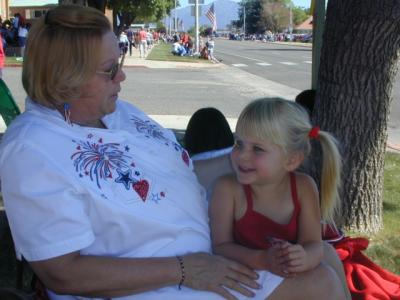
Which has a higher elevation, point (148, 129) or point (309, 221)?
point (148, 129)

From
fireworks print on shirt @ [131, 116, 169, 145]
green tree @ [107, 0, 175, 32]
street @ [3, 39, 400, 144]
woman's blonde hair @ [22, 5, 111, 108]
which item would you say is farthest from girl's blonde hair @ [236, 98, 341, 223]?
green tree @ [107, 0, 175, 32]

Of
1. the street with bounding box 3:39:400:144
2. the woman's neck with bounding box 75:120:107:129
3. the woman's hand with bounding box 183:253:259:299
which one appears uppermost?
the woman's neck with bounding box 75:120:107:129

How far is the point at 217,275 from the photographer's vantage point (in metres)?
2.04

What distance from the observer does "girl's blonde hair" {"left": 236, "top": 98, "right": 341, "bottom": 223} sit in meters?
2.21

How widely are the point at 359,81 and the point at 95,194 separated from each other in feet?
7.97

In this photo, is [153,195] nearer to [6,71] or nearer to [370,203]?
[370,203]

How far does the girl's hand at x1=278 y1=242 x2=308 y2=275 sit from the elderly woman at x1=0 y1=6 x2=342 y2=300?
6 cm

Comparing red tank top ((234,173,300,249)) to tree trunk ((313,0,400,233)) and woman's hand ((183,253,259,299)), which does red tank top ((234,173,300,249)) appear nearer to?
woman's hand ((183,253,259,299))

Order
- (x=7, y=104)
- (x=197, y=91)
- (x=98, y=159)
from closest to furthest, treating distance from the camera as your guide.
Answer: (x=98, y=159)
(x=7, y=104)
(x=197, y=91)

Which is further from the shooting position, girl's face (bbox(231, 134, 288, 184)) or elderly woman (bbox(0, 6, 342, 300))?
girl's face (bbox(231, 134, 288, 184))

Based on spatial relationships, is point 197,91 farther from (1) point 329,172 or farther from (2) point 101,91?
(2) point 101,91

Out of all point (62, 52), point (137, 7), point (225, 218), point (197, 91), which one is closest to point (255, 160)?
point (225, 218)

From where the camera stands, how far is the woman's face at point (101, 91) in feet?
6.65

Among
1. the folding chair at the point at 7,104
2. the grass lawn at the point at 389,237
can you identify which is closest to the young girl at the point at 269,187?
the grass lawn at the point at 389,237
